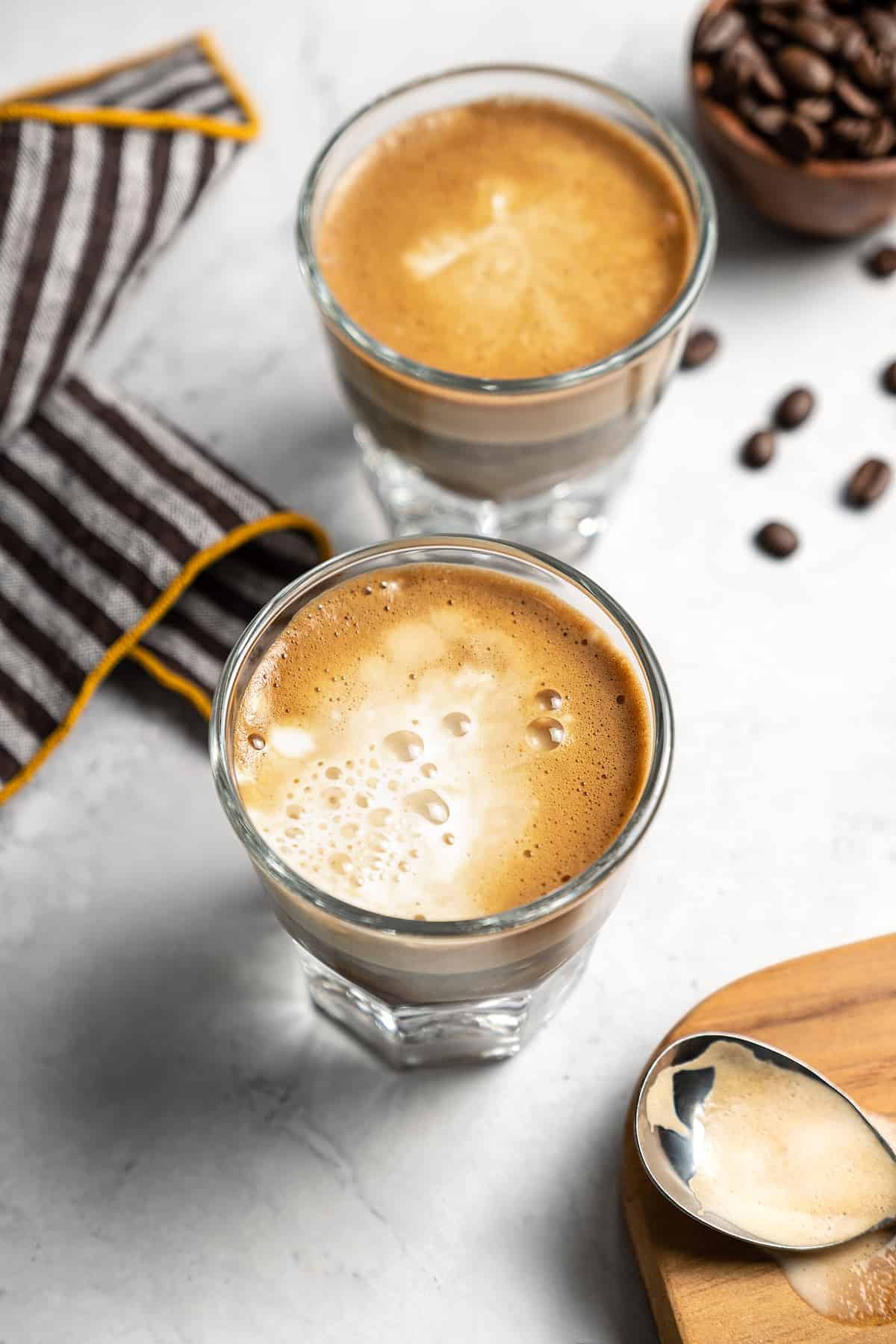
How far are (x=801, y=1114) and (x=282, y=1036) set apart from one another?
483 millimetres

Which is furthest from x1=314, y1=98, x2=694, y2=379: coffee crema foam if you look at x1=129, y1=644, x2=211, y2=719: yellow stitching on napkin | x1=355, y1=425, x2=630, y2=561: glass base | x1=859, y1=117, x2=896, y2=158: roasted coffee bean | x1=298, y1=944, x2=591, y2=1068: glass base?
x1=298, y1=944, x2=591, y2=1068: glass base

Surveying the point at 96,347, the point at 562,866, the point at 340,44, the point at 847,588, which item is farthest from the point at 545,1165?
the point at 340,44

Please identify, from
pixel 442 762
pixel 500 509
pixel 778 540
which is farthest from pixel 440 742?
pixel 778 540

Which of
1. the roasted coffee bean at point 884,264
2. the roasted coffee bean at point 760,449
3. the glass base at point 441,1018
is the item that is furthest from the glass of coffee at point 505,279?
the glass base at point 441,1018

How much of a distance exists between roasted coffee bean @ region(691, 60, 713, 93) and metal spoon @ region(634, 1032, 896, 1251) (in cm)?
109

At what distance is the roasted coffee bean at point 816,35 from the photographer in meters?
1.70

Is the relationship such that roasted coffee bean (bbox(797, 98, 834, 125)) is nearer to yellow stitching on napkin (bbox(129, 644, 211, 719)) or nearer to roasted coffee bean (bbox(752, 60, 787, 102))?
roasted coffee bean (bbox(752, 60, 787, 102))

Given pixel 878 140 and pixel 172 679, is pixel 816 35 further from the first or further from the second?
pixel 172 679

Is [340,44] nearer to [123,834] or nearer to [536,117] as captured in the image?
[536,117]

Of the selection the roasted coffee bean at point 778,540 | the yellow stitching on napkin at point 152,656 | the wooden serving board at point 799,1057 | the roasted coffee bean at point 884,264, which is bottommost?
the wooden serving board at point 799,1057

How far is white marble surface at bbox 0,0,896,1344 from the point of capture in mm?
1304

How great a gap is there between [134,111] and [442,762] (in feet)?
3.11

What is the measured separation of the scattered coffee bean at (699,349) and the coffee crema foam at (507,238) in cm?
23

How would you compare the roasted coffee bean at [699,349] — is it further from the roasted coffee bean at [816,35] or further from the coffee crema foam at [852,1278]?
the coffee crema foam at [852,1278]
